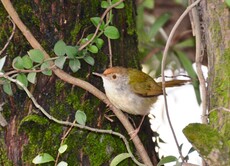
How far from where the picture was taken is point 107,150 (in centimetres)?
295

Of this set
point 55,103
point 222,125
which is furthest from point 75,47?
point 222,125

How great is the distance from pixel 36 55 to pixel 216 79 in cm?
83

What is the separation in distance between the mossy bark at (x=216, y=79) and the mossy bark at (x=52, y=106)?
0.61 metres

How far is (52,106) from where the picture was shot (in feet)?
9.48

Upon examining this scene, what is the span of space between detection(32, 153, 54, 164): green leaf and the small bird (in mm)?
491

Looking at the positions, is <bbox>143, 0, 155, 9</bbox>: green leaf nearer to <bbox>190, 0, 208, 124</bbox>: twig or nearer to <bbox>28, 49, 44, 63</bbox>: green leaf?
<bbox>190, 0, 208, 124</bbox>: twig

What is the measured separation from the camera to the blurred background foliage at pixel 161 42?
14.7ft

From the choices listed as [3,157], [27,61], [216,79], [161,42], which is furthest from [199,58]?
[161,42]

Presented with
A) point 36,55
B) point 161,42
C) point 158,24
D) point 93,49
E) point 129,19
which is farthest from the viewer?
point 161,42

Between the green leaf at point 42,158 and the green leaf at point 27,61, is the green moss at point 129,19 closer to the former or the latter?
the green leaf at point 27,61

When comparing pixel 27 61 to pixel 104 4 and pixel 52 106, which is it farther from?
pixel 104 4

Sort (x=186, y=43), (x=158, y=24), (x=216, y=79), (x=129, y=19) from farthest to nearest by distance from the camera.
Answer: (x=186, y=43)
(x=158, y=24)
(x=129, y=19)
(x=216, y=79)

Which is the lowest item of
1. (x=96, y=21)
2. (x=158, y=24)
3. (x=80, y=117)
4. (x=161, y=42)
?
(x=161, y=42)

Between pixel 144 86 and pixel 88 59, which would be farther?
pixel 144 86
